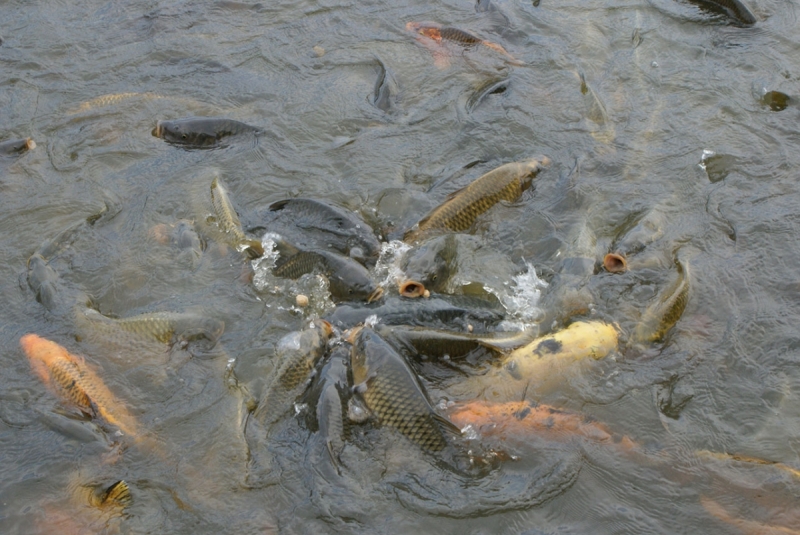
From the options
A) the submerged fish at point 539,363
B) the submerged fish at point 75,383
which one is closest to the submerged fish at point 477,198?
the submerged fish at point 539,363

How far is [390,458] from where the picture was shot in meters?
3.78

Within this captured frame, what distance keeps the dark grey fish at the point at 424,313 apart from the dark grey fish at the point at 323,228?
598 mm

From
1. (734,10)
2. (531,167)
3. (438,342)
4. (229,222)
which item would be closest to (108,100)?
(229,222)

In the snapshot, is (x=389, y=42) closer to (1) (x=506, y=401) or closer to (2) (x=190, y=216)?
(2) (x=190, y=216)

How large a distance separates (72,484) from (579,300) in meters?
3.42

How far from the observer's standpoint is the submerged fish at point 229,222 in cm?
516

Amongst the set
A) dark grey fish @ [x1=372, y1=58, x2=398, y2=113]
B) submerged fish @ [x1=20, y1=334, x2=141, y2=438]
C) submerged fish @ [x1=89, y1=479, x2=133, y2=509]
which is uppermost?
dark grey fish @ [x1=372, y1=58, x2=398, y2=113]

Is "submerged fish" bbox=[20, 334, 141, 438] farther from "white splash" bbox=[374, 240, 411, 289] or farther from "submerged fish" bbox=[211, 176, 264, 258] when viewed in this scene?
"white splash" bbox=[374, 240, 411, 289]

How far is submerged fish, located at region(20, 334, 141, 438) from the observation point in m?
4.04

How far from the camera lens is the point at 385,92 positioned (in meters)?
6.68

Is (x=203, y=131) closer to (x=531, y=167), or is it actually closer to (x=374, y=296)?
(x=374, y=296)

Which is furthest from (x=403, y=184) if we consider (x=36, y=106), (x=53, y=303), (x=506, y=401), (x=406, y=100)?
(x=36, y=106)

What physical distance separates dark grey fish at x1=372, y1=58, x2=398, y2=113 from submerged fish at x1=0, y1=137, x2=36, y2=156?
3314mm

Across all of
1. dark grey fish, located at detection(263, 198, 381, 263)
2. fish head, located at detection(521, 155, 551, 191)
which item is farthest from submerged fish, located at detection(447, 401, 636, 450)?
fish head, located at detection(521, 155, 551, 191)
